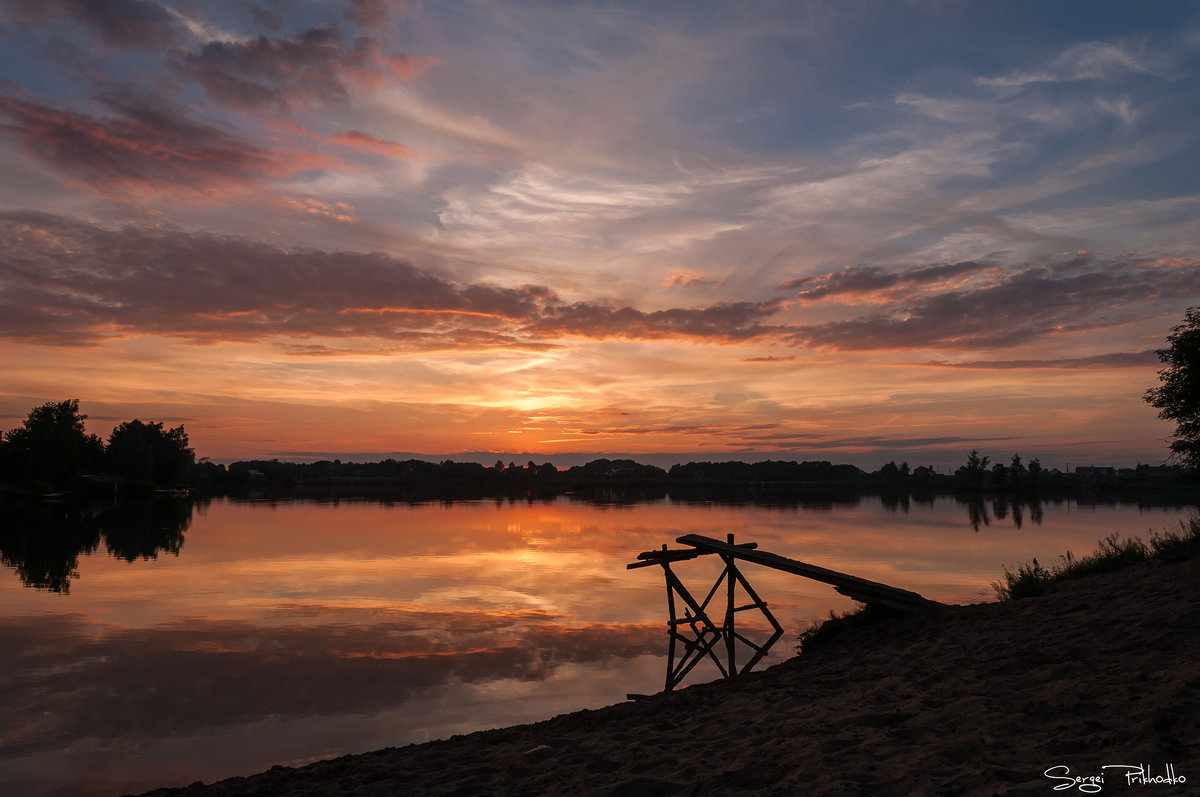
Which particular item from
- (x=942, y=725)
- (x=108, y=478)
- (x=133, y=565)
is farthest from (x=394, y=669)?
(x=108, y=478)

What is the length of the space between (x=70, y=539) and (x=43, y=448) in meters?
71.7

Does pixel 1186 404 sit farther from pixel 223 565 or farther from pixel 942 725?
pixel 223 565

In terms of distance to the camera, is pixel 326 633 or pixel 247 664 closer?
pixel 247 664

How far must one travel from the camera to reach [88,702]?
13844mm

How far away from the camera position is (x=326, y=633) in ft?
64.8

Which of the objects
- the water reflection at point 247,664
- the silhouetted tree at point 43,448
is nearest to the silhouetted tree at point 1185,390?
the water reflection at point 247,664

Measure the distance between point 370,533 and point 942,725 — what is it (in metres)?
45.6

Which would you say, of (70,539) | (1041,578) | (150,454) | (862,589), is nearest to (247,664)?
(862,589)

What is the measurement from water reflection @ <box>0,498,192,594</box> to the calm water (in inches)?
12.6
